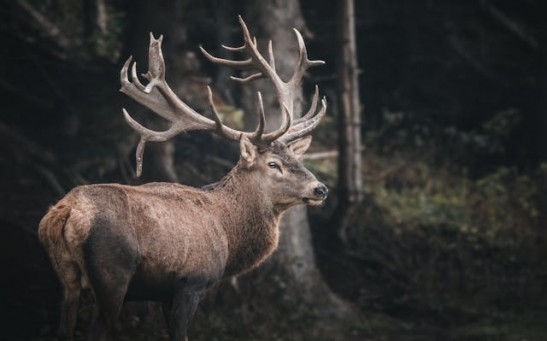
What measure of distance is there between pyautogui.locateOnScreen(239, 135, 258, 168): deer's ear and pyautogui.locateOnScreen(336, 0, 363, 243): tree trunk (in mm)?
4424

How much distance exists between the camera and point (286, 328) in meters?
10.9

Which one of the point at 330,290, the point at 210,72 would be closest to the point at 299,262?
the point at 330,290

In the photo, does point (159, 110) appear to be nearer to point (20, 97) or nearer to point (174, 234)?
point (174, 234)

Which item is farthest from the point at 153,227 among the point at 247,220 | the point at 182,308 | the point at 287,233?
the point at 287,233

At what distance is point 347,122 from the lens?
509 inches

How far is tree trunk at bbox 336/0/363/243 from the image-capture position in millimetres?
12859

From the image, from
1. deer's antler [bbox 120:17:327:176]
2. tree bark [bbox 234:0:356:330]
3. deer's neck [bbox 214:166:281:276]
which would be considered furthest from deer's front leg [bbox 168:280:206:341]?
tree bark [bbox 234:0:356:330]

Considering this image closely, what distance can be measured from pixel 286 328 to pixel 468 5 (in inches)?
297

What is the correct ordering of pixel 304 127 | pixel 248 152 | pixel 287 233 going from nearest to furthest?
pixel 248 152 < pixel 304 127 < pixel 287 233

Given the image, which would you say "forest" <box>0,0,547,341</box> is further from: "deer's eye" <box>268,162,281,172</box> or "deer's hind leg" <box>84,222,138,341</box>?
"deer's hind leg" <box>84,222,138,341</box>

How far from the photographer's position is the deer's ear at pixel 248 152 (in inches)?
337

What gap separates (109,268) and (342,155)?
20.7ft

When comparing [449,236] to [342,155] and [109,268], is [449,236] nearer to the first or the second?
[342,155]

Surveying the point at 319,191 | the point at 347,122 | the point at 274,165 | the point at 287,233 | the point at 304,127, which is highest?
the point at 347,122
